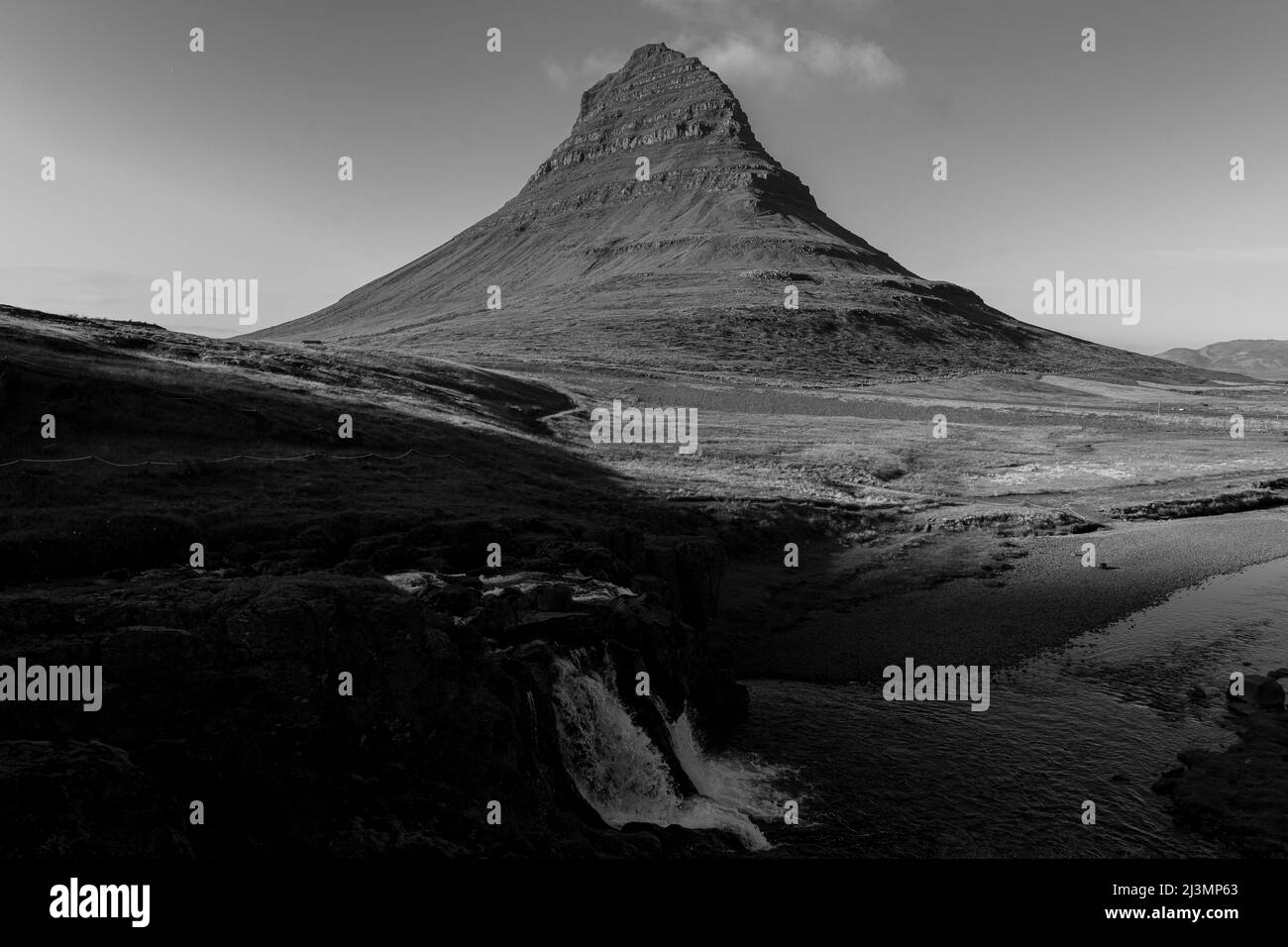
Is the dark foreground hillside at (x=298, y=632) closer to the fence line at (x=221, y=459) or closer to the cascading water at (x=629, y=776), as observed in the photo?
the fence line at (x=221, y=459)

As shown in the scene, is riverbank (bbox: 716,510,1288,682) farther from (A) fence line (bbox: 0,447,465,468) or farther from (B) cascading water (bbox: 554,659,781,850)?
(A) fence line (bbox: 0,447,465,468)

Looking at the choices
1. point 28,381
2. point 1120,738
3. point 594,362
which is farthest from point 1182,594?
point 594,362

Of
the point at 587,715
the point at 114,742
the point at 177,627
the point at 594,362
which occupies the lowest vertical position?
the point at 587,715

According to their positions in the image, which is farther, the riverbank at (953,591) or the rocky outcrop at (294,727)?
the riverbank at (953,591)

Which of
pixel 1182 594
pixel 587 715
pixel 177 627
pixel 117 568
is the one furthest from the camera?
pixel 1182 594

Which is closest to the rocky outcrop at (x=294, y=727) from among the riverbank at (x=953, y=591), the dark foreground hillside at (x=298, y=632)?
the dark foreground hillside at (x=298, y=632)

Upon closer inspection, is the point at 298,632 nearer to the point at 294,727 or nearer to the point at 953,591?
the point at 294,727

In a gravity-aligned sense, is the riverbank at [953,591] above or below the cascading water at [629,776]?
above
